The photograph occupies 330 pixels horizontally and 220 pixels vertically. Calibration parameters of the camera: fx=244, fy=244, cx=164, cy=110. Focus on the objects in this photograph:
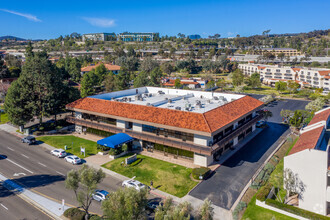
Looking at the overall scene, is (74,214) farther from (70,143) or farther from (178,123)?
(70,143)

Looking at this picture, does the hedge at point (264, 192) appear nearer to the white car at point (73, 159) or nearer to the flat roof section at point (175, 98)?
the flat roof section at point (175, 98)

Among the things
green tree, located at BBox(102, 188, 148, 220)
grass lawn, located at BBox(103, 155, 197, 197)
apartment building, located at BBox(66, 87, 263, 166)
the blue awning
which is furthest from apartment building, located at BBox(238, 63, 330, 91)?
green tree, located at BBox(102, 188, 148, 220)

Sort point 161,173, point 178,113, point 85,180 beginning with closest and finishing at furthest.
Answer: point 85,180, point 161,173, point 178,113

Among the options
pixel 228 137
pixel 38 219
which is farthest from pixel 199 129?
pixel 38 219

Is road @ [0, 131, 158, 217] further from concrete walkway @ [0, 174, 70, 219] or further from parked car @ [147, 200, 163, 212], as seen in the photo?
parked car @ [147, 200, 163, 212]

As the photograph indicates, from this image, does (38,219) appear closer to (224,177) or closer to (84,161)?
(84,161)

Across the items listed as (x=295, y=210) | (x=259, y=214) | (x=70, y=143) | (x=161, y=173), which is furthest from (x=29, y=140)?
(x=295, y=210)

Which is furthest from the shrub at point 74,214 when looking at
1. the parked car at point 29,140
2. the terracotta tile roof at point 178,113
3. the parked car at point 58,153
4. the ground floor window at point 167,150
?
the parked car at point 29,140
